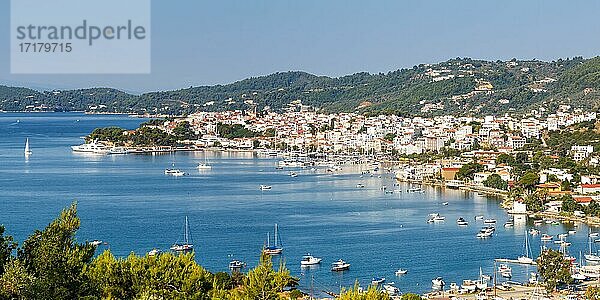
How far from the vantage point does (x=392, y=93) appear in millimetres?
51062

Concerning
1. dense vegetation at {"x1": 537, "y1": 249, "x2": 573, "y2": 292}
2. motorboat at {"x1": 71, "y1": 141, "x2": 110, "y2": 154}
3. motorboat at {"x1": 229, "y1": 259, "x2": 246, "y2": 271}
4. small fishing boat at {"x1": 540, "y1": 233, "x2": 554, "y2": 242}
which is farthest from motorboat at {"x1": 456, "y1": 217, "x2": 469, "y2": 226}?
motorboat at {"x1": 71, "y1": 141, "x2": 110, "y2": 154}

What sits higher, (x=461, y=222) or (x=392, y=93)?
(x=392, y=93)

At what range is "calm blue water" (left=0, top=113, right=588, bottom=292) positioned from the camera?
35.7 ft

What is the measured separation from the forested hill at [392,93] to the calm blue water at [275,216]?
51.5 ft

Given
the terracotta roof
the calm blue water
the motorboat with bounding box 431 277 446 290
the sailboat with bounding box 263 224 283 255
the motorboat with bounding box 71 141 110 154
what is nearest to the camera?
the motorboat with bounding box 431 277 446 290

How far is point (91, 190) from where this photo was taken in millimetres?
18000

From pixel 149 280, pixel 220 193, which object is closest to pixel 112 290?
pixel 149 280

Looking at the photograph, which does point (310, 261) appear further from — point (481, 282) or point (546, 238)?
point (546, 238)

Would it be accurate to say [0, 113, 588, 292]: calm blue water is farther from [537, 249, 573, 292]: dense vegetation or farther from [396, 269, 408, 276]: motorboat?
[537, 249, 573, 292]: dense vegetation

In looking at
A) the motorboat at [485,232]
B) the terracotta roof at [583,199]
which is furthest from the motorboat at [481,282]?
the terracotta roof at [583,199]

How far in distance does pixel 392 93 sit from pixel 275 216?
37150 mm

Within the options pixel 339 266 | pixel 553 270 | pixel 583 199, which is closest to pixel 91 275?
pixel 553 270

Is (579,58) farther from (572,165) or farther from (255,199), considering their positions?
(255,199)

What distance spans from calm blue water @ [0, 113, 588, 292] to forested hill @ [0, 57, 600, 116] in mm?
15692
